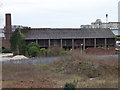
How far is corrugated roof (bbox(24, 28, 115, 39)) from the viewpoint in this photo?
70012 mm

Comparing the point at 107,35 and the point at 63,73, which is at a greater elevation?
the point at 107,35

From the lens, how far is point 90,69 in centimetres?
3506

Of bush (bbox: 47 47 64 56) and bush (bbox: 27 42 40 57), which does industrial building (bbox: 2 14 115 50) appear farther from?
bush (bbox: 47 47 64 56)

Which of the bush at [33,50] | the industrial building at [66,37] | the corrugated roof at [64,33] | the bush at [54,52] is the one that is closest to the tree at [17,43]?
the bush at [33,50]

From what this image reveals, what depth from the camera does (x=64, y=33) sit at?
7194cm

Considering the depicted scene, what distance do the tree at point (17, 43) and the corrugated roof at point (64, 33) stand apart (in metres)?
6.01

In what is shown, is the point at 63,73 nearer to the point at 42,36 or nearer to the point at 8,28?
the point at 42,36

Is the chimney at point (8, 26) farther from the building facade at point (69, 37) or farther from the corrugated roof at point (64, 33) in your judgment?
the corrugated roof at point (64, 33)

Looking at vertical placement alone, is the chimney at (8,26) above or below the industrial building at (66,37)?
above

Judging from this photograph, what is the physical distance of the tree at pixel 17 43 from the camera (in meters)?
60.2

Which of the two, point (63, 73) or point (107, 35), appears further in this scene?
point (107, 35)

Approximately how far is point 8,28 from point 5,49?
6360 mm

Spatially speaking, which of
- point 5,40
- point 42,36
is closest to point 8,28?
point 5,40

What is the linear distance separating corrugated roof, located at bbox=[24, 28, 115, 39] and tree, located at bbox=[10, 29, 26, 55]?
19.7 feet
